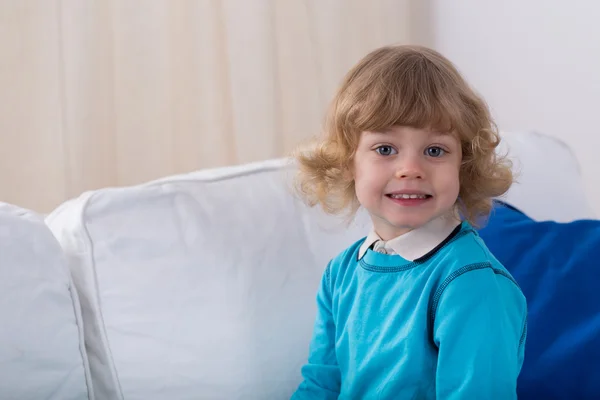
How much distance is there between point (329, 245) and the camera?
145 centimetres

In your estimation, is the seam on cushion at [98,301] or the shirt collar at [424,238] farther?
the seam on cushion at [98,301]

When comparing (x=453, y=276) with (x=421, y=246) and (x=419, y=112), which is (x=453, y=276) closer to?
(x=421, y=246)

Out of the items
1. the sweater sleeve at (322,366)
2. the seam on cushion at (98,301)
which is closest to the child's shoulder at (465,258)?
the sweater sleeve at (322,366)

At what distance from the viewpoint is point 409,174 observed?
1058 mm

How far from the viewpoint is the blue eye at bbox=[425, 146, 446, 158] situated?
1079 mm

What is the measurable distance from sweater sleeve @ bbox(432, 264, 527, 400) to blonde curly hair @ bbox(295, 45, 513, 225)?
17 cm

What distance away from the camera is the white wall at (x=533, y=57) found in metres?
2.33

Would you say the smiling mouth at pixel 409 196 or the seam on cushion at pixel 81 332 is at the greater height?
the smiling mouth at pixel 409 196

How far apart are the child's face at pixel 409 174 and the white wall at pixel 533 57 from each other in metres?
1.40

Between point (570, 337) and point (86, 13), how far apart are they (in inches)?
50.1

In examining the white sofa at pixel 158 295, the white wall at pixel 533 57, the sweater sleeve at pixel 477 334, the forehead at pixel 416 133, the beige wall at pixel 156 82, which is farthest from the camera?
the white wall at pixel 533 57

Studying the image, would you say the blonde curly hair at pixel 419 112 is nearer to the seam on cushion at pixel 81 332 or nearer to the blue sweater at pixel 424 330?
the blue sweater at pixel 424 330

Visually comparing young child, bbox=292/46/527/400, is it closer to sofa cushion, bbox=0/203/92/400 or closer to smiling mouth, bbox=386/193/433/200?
smiling mouth, bbox=386/193/433/200

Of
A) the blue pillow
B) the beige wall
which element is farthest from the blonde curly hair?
the beige wall
